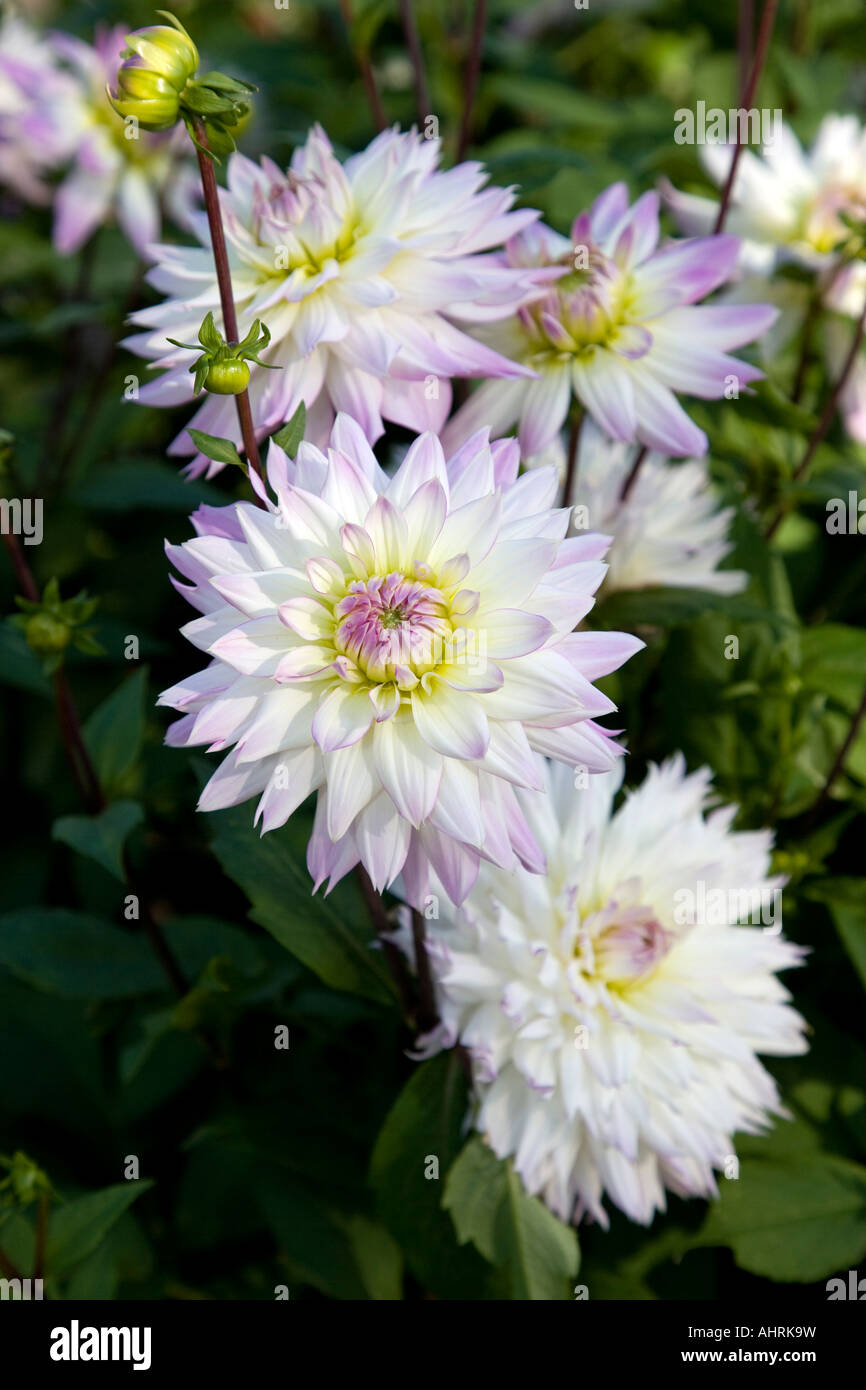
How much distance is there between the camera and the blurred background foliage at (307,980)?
0.89 m

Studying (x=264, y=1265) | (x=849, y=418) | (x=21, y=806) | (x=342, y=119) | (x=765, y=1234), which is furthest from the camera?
(x=342, y=119)

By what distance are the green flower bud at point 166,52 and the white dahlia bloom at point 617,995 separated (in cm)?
51

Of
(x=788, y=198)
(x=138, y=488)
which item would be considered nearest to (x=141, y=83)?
(x=138, y=488)

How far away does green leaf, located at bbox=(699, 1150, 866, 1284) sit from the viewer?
3.16 ft

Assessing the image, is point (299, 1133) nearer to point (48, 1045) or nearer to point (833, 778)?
point (48, 1045)

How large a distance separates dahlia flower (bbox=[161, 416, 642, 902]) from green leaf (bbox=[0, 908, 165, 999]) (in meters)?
0.43

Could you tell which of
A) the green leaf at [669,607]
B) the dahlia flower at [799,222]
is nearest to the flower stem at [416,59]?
the dahlia flower at [799,222]

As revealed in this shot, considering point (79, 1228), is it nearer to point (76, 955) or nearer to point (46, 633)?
point (76, 955)

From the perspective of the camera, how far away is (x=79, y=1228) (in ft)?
2.87

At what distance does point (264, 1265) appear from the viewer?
1111 millimetres

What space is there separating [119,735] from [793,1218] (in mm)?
701

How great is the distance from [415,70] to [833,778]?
815 millimetres

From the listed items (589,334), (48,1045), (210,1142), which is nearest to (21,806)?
(48,1045)

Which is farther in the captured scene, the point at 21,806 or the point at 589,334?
the point at 21,806
